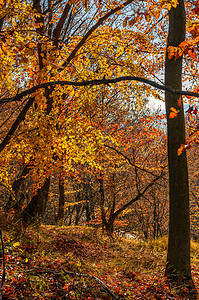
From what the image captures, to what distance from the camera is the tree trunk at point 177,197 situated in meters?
5.21

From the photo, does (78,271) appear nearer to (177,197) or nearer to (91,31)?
(177,197)

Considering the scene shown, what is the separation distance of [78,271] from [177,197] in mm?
2659

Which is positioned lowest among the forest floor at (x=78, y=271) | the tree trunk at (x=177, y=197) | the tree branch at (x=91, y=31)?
the forest floor at (x=78, y=271)

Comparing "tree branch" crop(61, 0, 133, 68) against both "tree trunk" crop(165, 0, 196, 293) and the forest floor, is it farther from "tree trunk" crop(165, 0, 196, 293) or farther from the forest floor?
the forest floor

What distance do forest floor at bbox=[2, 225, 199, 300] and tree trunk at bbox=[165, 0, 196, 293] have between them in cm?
40

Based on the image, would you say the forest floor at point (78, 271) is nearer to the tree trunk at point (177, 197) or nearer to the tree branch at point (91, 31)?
the tree trunk at point (177, 197)

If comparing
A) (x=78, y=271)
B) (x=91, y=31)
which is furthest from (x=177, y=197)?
(x=91, y=31)

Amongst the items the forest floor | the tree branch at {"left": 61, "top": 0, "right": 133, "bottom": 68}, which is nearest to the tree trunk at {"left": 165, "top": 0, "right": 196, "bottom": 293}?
the forest floor

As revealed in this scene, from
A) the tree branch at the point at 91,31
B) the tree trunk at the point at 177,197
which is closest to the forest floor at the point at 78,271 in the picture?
the tree trunk at the point at 177,197

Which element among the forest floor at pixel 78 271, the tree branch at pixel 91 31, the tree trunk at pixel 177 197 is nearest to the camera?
the forest floor at pixel 78 271

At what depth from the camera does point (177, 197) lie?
5.38m

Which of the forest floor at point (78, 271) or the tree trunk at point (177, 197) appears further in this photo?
the tree trunk at point (177, 197)

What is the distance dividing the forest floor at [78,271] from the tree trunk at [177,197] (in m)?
0.40

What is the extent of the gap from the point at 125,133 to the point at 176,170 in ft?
19.3
